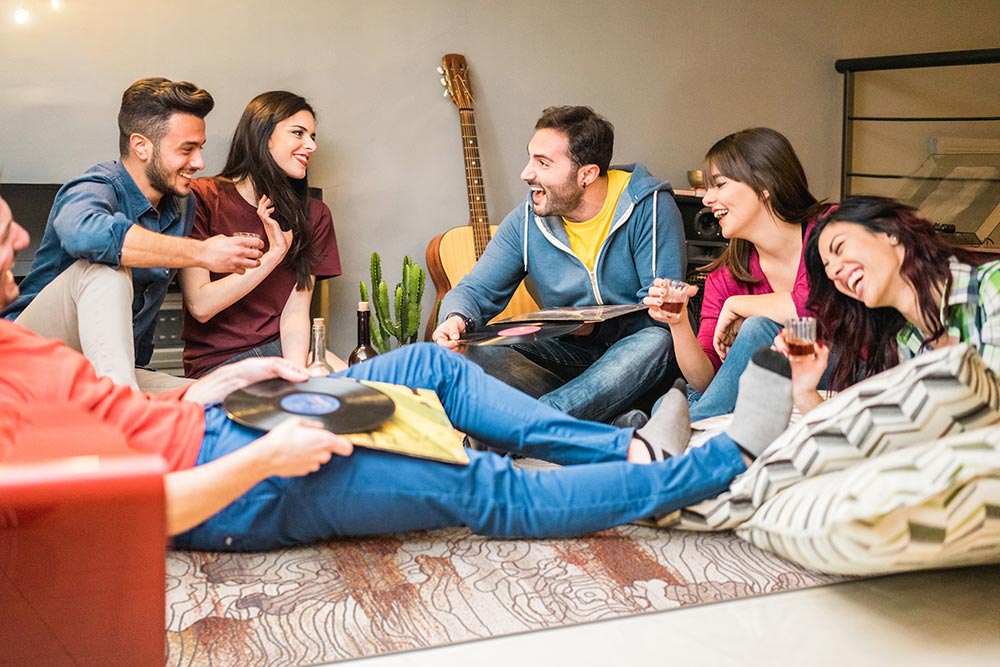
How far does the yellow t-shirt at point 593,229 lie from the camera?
2.37 metres

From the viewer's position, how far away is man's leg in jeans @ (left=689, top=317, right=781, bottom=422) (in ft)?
6.36

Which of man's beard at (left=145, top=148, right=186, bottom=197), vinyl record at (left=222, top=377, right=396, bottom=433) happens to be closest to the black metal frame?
man's beard at (left=145, top=148, right=186, bottom=197)

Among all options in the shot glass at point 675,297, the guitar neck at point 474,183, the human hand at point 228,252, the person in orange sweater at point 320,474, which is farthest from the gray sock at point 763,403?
the guitar neck at point 474,183

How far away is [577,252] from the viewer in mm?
2379

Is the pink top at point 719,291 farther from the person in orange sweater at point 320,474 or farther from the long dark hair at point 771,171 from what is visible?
the person in orange sweater at point 320,474

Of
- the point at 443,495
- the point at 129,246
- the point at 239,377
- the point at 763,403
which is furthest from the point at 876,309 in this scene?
the point at 129,246

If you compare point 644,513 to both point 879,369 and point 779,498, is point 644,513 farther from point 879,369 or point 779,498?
point 879,369

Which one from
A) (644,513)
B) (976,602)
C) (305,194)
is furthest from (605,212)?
(976,602)

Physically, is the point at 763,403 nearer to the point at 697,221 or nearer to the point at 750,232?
the point at 750,232

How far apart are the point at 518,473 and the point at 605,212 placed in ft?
3.66

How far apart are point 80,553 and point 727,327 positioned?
4.77ft

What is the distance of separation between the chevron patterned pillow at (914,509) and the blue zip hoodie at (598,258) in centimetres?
111

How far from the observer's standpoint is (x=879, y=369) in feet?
5.39

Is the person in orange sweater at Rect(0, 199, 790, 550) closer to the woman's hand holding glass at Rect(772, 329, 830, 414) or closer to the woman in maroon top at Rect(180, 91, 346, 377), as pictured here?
the woman's hand holding glass at Rect(772, 329, 830, 414)
